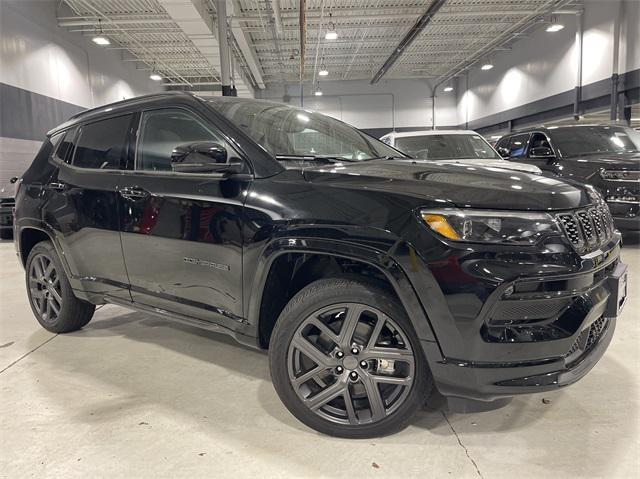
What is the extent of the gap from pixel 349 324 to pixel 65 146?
2577 millimetres

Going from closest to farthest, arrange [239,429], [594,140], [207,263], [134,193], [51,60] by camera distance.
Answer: [239,429] → [207,263] → [134,193] → [594,140] → [51,60]

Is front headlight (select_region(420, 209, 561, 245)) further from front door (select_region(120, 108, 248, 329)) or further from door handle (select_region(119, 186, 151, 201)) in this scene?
door handle (select_region(119, 186, 151, 201))

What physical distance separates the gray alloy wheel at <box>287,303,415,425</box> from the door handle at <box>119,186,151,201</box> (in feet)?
4.07

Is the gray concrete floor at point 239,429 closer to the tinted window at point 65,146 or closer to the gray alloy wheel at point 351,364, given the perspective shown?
the gray alloy wheel at point 351,364

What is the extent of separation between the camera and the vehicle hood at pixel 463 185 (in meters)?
1.64

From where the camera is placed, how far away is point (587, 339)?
178 cm

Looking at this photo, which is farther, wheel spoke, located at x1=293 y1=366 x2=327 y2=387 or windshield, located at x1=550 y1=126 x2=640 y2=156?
windshield, located at x1=550 y1=126 x2=640 y2=156

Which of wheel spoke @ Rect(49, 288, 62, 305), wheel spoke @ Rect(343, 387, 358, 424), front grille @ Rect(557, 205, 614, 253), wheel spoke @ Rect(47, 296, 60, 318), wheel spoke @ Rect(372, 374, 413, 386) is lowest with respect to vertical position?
wheel spoke @ Rect(343, 387, 358, 424)

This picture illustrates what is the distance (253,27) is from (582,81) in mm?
9396

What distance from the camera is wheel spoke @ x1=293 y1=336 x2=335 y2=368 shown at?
6.23ft

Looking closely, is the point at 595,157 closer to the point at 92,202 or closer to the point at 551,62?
the point at 92,202

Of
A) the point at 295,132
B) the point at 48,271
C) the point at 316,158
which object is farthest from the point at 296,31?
the point at 316,158

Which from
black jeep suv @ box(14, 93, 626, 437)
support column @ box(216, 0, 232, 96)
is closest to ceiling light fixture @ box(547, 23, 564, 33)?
support column @ box(216, 0, 232, 96)

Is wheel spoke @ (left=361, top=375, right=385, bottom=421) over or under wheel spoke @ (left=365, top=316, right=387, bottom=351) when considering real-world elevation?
under
